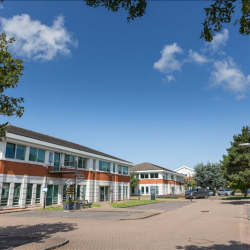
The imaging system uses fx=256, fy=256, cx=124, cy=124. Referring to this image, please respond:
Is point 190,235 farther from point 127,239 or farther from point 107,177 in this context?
point 107,177

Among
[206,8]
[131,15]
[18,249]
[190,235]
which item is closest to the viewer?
[206,8]

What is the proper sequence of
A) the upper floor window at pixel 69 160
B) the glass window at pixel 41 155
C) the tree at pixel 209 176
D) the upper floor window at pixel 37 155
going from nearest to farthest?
the upper floor window at pixel 37 155
the glass window at pixel 41 155
the upper floor window at pixel 69 160
the tree at pixel 209 176

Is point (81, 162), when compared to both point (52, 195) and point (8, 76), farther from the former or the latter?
point (8, 76)

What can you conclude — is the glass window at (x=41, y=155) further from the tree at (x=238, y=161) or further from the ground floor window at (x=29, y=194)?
the tree at (x=238, y=161)

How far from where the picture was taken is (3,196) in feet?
74.5

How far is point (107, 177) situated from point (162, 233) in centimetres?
2704

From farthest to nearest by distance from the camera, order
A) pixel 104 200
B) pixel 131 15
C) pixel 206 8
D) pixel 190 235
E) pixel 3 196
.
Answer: pixel 104 200 → pixel 3 196 → pixel 190 235 → pixel 131 15 → pixel 206 8

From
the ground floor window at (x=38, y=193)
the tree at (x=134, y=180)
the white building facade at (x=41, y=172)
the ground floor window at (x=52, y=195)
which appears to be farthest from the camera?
the tree at (x=134, y=180)

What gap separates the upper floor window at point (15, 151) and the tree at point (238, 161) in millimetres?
25720

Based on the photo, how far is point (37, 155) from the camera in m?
27.1

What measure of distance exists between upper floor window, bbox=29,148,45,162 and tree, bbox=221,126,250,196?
23.8 metres

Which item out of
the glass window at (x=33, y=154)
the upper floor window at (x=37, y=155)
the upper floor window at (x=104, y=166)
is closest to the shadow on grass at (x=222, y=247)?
the glass window at (x=33, y=154)

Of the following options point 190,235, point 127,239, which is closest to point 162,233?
point 190,235

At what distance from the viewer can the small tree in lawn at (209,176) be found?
61.0 m
